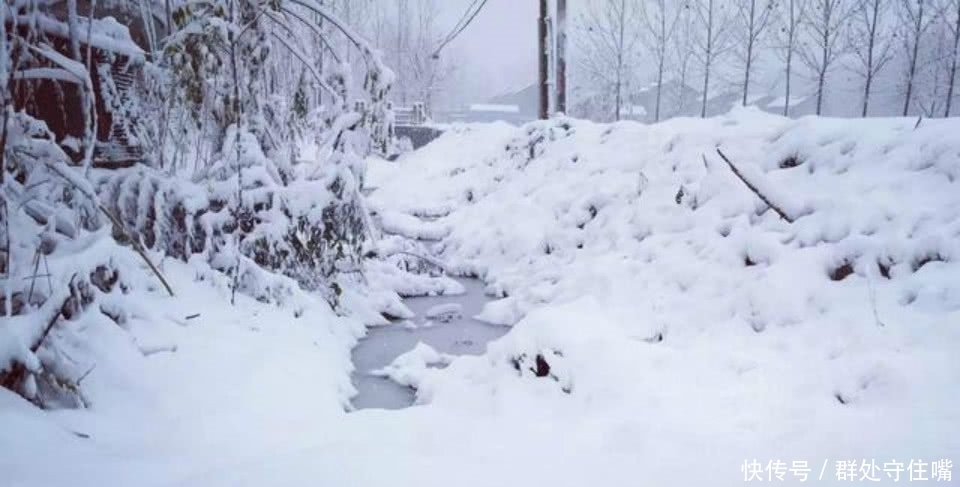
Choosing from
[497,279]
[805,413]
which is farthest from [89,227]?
[497,279]

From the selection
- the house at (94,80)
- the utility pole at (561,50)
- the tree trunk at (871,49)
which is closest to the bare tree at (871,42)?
the tree trunk at (871,49)

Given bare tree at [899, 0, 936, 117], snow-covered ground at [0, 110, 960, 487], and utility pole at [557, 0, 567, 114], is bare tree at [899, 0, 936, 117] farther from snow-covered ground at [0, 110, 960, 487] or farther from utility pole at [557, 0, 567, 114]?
snow-covered ground at [0, 110, 960, 487]

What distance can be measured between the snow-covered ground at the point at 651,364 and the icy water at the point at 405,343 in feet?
0.60

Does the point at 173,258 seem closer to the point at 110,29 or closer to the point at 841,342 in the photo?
the point at 110,29

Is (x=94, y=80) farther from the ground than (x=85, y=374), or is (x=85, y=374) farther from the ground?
(x=94, y=80)

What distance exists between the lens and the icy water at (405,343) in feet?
15.5

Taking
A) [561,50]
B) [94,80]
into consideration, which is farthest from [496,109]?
[94,80]

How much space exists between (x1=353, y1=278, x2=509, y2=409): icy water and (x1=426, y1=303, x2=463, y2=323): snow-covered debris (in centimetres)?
6

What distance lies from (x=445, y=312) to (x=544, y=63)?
8.78 meters

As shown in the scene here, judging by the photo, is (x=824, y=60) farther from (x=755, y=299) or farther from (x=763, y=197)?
(x=755, y=299)

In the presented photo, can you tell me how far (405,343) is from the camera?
5.96m

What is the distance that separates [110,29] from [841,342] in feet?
18.0

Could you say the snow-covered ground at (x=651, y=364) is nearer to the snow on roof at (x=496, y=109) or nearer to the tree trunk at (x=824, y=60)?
the tree trunk at (x=824, y=60)

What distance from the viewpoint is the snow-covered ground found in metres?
2.69
